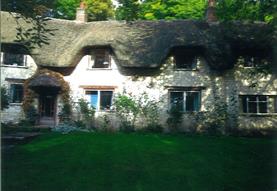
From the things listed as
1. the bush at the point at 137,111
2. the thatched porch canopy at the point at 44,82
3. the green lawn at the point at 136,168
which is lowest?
the green lawn at the point at 136,168

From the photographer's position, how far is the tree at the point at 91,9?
37812mm

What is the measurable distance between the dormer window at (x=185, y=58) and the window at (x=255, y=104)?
4.21m

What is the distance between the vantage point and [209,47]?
2273cm

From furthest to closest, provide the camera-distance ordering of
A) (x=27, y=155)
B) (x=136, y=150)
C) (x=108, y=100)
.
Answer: (x=108, y=100)
(x=136, y=150)
(x=27, y=155)

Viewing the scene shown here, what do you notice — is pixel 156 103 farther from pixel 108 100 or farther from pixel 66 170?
pixel 66 170

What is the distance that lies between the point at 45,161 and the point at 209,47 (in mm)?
15413

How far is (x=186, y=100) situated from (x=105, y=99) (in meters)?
5.77

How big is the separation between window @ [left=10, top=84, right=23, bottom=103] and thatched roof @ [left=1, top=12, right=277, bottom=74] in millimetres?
2533

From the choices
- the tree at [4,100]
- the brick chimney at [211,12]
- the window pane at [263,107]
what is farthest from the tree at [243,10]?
the tree at [4,100]

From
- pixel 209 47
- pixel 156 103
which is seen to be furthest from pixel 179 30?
pixel 156 103

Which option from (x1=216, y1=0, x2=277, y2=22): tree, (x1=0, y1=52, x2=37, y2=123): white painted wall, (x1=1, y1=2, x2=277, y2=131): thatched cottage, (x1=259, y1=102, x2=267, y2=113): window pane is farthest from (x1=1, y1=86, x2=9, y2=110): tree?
(x1=259, y1=102, x2=267, y2=113): window pane

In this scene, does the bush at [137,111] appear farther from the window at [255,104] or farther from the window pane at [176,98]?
the window at [255,104]

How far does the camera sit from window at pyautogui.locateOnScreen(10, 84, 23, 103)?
24.8 m

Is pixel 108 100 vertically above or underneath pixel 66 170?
above
